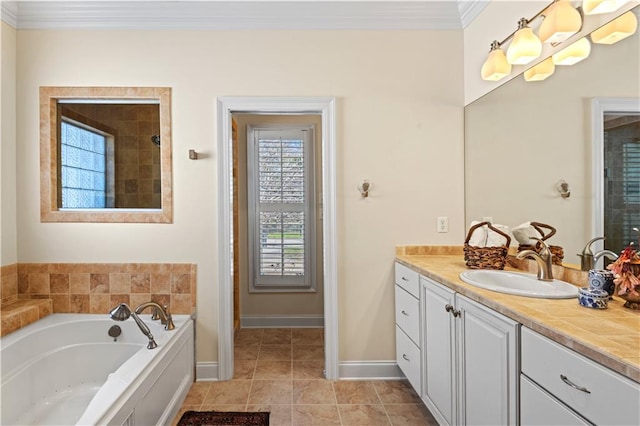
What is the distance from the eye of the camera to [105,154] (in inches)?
102

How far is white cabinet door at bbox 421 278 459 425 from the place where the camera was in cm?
165

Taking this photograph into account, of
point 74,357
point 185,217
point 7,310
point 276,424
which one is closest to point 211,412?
point 276,424

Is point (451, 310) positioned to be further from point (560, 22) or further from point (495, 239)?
point (560, 22)

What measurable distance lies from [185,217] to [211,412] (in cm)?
131

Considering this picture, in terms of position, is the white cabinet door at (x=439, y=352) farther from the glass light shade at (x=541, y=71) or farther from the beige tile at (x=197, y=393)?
the beige tile at (x=197, y=393)

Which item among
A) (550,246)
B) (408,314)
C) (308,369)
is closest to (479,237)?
(550,246)

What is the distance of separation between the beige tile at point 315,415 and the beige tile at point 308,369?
0.38 metres

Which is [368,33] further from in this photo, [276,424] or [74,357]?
[74,357]

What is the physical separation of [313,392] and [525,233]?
1702 mm

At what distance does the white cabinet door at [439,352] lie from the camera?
1.65 metres

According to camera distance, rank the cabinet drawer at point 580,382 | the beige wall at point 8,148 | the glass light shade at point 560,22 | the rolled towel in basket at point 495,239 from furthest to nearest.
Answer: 1. the beige wall at point 8,148
2. the rolled towel in basket at point 495,239
3. the glass light shade at point 560,22
4. the cabinet drawer at point 580,382

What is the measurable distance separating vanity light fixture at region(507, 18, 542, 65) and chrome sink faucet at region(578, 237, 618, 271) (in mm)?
998

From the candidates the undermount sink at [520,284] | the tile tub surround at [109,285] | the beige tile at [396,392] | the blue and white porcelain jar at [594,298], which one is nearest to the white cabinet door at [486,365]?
the undermount sink at [520,284]

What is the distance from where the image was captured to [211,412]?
6.81ft
